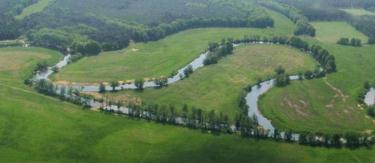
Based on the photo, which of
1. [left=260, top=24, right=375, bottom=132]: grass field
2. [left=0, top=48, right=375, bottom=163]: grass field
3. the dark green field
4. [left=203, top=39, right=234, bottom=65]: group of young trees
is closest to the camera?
[left=0, top=48, right=375, bottom=163]: grass field

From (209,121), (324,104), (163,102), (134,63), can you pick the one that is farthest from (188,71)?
(324,104)

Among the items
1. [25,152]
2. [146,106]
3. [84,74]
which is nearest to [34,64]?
[84,74]

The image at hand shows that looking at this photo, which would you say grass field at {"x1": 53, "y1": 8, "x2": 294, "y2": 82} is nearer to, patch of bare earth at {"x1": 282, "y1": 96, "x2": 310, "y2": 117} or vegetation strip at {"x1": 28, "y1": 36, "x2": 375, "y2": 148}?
vegetation strip at {"x1": 28, "y1": 36, "x2": 375, "y2": 148}

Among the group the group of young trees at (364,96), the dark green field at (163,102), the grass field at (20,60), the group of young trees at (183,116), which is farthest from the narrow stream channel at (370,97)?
the grass field at (20,60)

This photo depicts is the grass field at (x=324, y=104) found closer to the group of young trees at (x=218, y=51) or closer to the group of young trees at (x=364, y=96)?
the group of young trees at (x=364, y=96)

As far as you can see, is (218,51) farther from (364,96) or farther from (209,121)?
(209,121)

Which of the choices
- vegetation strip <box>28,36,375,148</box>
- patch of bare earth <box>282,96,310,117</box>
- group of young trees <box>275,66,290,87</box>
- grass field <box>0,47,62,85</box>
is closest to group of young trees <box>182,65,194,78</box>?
group of young trees <box>275,66,290,87</box>

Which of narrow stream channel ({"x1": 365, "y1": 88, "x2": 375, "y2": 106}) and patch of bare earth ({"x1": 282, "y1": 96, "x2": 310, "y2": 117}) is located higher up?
narrow stream channel ({"x1": 365, "y1": 88, "x2": 375, "y2": 106})
